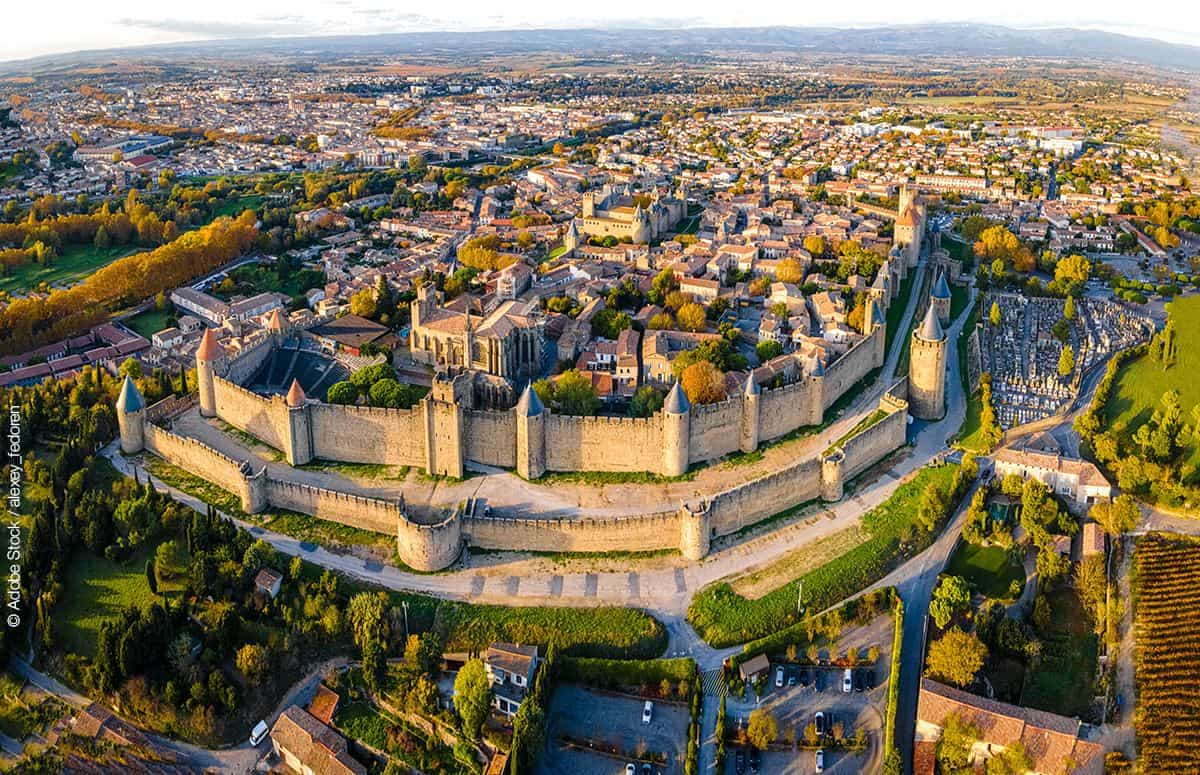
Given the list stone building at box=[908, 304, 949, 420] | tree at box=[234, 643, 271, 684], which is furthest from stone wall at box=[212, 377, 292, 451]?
stone building at box=[908, 304, 949, 420]

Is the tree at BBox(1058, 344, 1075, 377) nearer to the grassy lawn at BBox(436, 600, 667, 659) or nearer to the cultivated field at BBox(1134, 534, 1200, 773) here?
the cultivated field at BBox(1134, 534, 1200, 773)

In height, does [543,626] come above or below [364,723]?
above

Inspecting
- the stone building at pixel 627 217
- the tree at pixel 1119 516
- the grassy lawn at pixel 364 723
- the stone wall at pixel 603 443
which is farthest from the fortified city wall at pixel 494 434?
the stone building at pixel 627 217

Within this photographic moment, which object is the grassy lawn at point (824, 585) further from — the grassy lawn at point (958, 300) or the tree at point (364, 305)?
the tree at point (364, 305)

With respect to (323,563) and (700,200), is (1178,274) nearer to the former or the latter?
(700,200)

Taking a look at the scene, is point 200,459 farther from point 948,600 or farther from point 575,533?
point 948,600

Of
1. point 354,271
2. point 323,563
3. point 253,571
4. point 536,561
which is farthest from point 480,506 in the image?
point 354,271

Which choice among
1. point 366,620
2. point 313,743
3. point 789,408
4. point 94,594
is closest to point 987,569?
point 789,408
